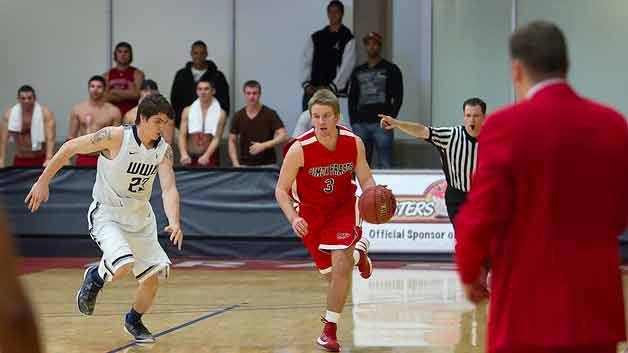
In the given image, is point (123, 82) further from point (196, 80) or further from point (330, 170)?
point (330, 170)

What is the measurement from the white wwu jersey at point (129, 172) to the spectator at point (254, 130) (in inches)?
288

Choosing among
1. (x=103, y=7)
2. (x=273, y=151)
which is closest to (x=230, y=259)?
(x=273, y=151)

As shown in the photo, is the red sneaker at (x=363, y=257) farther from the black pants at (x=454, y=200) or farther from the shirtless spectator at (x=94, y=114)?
the shirtless spectator at (x=94, y=114)

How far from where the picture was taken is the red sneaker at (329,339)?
7266 millimetres

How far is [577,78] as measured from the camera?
51.9 feet

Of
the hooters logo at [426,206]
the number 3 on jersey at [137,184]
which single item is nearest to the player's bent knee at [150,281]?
the number 3 on jersey at [137,184]

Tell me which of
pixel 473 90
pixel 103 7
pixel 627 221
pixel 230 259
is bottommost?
pixel 230 259

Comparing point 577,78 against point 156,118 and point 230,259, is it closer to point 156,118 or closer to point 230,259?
point 230,259

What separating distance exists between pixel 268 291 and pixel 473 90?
6.32m

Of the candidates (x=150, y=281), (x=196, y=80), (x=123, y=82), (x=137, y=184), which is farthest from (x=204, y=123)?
(x=150, y=281)

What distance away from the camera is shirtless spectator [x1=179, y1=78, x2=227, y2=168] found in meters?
15.2

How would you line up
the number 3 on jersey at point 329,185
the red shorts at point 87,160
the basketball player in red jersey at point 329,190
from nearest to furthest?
the basketball player in red jersey at point 329,190
the number 3 on jersey at point 329,185
the red shorts at point 87,160

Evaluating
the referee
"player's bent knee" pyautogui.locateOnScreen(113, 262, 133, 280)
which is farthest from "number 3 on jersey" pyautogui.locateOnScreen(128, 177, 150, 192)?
the referee

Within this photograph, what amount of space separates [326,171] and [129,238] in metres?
1.55
